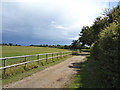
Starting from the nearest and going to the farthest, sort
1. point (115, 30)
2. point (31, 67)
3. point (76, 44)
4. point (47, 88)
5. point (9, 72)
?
point (115, 30) → point (47, 88) → point (9, 72) → point (31, 67) → point (76, 44)

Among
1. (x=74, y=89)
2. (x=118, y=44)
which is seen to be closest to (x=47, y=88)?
(x=74, y=89)

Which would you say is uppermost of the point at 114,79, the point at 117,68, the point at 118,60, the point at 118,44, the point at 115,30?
the point at 115,30

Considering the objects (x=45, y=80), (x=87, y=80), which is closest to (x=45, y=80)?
(x=45, y=80)

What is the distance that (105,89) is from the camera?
4.15m

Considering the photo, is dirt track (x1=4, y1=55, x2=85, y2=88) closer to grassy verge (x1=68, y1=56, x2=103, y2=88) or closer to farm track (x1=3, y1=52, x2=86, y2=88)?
farm track (x1=3, y1=52, x2=86, y2=88)

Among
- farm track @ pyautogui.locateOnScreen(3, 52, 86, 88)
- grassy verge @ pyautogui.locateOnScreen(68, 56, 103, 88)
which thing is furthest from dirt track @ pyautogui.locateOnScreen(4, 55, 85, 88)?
grassy verge @ pyautogui.locateOnScreen(68, 56, 103, 88)

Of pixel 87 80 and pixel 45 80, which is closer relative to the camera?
pixel 87 80

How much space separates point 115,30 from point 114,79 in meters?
1.98

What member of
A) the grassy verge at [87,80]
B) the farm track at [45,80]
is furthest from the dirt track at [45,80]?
the grassy verge at [87,80]

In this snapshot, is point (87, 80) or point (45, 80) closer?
point (87, 80)

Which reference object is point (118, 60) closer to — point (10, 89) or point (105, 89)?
point (105, 89)

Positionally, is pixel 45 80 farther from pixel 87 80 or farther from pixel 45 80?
pixel 87 80

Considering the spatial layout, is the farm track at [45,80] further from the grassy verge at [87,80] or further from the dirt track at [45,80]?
the grassy verge at [87,80]

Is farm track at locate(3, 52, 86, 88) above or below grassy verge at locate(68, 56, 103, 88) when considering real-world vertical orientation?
below
